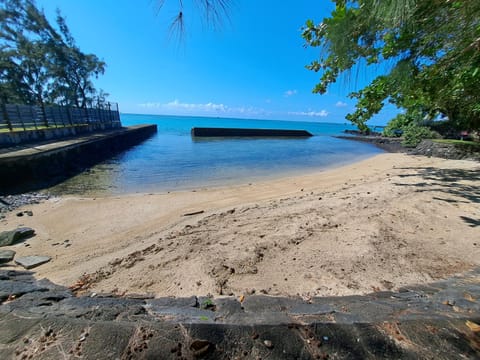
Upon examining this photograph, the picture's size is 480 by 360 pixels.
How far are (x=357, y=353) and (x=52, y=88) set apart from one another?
1280 inches

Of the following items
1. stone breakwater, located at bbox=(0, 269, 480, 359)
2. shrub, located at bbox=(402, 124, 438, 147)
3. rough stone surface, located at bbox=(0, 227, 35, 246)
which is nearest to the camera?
stone breakwater, located at bbox=(0, 269, 480, 359)

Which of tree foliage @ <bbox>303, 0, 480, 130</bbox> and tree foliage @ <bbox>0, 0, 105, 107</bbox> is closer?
tree foliage @ <bbox>303, 0, 480, 130</bbox>

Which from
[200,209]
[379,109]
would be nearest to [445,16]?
[379,109]

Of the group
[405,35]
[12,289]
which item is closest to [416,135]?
[405,35]

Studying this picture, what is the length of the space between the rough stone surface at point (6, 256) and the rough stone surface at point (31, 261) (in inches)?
6.2

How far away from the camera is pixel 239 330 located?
1315 millimetres

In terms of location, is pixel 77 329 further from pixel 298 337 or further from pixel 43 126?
pixel 43 126

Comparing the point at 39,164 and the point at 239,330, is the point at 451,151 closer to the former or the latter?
the point at 239,330

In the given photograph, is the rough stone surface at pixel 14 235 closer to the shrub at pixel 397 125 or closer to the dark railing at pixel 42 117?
the dark railing at pixel 42 117

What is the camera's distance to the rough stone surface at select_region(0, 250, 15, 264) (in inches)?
133

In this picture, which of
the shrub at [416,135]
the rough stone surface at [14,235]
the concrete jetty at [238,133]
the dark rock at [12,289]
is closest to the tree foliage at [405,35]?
the dark rock at [12,289]

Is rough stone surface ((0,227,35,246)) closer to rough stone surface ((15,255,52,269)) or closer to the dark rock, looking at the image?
rough stone surface ((15,255,52,269))

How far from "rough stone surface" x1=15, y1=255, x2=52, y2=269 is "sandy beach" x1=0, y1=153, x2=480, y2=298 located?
0.41 ft

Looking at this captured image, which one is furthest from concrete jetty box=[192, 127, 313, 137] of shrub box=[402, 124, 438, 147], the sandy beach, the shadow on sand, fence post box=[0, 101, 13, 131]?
the shadow on sand
